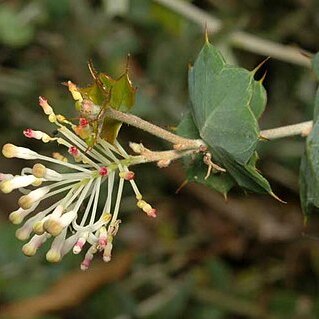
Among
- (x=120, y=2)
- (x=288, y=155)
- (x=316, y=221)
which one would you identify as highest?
(x=120, y=2)

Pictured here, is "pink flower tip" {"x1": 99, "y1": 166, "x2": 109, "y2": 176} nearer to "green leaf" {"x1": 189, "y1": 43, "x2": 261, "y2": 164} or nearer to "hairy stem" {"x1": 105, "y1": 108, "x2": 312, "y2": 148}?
"hairy stem" {"x1": 105, "y1": 108, "x2": 312, "y2": 148}

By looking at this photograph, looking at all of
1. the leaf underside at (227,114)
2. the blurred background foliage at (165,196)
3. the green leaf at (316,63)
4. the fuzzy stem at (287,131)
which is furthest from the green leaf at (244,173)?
the blurred background foliage at (165,196)

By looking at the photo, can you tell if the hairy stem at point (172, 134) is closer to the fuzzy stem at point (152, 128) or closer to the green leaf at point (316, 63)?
the fuzzy stem at point (152, 128)

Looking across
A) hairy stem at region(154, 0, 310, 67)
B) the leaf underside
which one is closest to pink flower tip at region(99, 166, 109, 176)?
the leaf underside

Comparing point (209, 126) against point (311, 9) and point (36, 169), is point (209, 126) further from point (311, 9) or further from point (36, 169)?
point (311, 9)

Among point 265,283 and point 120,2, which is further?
point 265,283

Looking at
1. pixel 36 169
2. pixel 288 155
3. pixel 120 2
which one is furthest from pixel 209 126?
pixel 288 155
